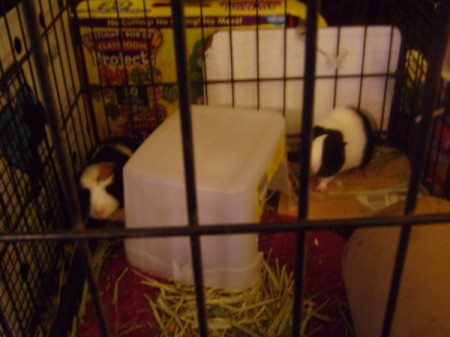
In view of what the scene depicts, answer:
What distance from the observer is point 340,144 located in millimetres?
1587

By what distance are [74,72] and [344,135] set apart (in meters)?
0.87

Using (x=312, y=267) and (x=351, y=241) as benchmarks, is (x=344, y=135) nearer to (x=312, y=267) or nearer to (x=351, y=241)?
(x=312, y=267)

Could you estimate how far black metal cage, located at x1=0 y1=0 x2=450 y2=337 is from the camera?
48 cm

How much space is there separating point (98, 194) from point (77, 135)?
0.93 feet

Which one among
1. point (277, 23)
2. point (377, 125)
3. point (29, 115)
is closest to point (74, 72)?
point (29, 115)

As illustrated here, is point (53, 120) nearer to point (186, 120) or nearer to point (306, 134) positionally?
point (186, 120)

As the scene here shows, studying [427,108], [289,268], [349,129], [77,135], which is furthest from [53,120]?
[349,129]

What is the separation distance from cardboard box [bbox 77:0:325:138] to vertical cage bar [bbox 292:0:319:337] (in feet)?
3.93

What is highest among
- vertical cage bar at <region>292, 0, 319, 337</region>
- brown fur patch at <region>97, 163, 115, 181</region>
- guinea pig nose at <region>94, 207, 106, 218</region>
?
vertical cage bar at <region>292, 0, 319, 337</region>

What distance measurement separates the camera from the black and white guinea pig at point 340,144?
1.59 m

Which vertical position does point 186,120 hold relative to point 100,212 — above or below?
above

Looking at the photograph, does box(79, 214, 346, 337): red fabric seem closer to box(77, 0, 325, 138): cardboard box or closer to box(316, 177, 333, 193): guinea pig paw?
box(316, 177, 333, 193): guinea pig paw

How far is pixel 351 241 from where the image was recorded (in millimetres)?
1103

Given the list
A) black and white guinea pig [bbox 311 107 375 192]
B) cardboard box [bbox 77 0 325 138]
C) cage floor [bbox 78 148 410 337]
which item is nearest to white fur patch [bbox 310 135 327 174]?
black and white guinea pig [bbox 311 107 375 192]
